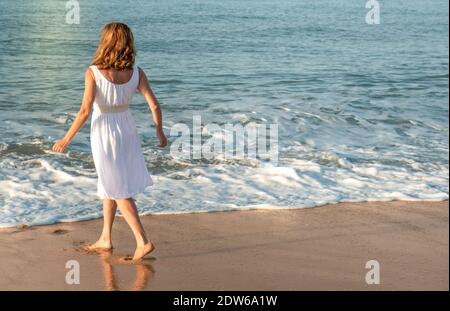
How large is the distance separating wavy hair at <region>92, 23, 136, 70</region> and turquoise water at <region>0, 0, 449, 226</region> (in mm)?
1692

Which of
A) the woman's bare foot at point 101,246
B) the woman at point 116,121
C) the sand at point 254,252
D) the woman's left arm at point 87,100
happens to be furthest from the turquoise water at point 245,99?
the woman's left arm at point 87,100

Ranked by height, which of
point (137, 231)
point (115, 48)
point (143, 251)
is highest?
point (115, 48)

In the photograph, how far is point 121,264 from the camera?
5016 millimetres

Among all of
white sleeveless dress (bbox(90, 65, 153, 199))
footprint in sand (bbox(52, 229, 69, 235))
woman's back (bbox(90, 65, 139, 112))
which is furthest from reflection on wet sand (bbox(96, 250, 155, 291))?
woman's back (bbox(90, 65, 139, 112))

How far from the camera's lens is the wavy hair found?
4.82 metres

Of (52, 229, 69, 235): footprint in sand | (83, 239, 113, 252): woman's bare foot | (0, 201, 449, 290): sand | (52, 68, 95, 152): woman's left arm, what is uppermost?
A: (52, 68, 95, 152): woman's left arm

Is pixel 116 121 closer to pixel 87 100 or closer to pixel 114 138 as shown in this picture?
pixel 114 138

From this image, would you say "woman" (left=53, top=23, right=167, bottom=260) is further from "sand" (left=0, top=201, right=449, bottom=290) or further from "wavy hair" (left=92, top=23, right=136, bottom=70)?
"sand" (left=0, top=201, right=449, bottom=290)

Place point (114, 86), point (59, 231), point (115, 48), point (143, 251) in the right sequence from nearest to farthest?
1. point (115, 48)
2. point (114, 86)
3. point (143, 251)
4. point (59, 231)

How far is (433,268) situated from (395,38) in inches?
738

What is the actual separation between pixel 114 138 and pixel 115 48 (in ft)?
1.92

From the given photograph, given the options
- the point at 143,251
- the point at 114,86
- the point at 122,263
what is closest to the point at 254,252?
the point at 143,251

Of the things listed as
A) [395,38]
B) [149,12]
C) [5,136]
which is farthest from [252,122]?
[149,12]

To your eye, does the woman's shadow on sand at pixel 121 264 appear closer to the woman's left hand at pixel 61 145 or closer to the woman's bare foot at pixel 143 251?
the woman's bare foot at pixel 143 251
